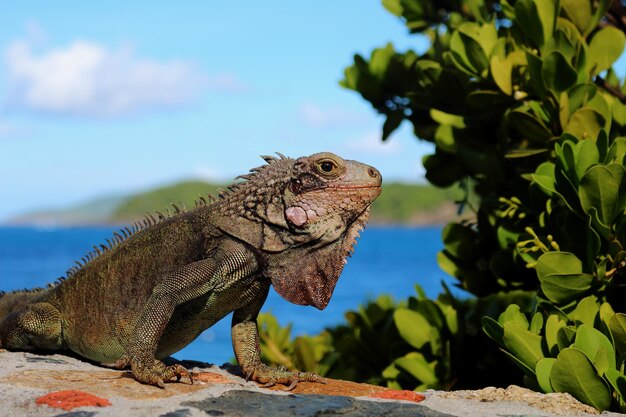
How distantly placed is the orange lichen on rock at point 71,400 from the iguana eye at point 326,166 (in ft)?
5.55

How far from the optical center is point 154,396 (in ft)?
14.0

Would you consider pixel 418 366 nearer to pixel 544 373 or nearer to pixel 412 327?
pixel 412 327

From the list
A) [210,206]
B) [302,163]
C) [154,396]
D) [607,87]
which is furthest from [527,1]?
[154,396]

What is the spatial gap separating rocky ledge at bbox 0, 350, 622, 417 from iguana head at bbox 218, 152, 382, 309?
636 mm

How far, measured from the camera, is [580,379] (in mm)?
4574

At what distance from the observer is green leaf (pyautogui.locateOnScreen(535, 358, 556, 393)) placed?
4.71 metres

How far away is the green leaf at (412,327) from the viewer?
20.1 ft

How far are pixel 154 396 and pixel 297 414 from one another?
771 millimetres

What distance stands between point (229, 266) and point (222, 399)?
31.9 inches

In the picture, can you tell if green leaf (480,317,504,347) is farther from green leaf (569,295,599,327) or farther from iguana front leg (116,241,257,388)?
iguana front leg (116,241,257,388)

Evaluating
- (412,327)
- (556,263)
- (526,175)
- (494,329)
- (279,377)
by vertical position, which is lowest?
(279,377)

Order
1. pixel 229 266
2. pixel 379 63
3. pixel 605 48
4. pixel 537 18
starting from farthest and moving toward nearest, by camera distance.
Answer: pixel 379 63 → pixel 605 48 → pixel 537 18 → pixel 229 266

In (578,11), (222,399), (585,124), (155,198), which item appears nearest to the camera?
(222,399)

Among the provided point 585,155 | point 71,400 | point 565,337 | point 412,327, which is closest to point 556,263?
point 565,337
